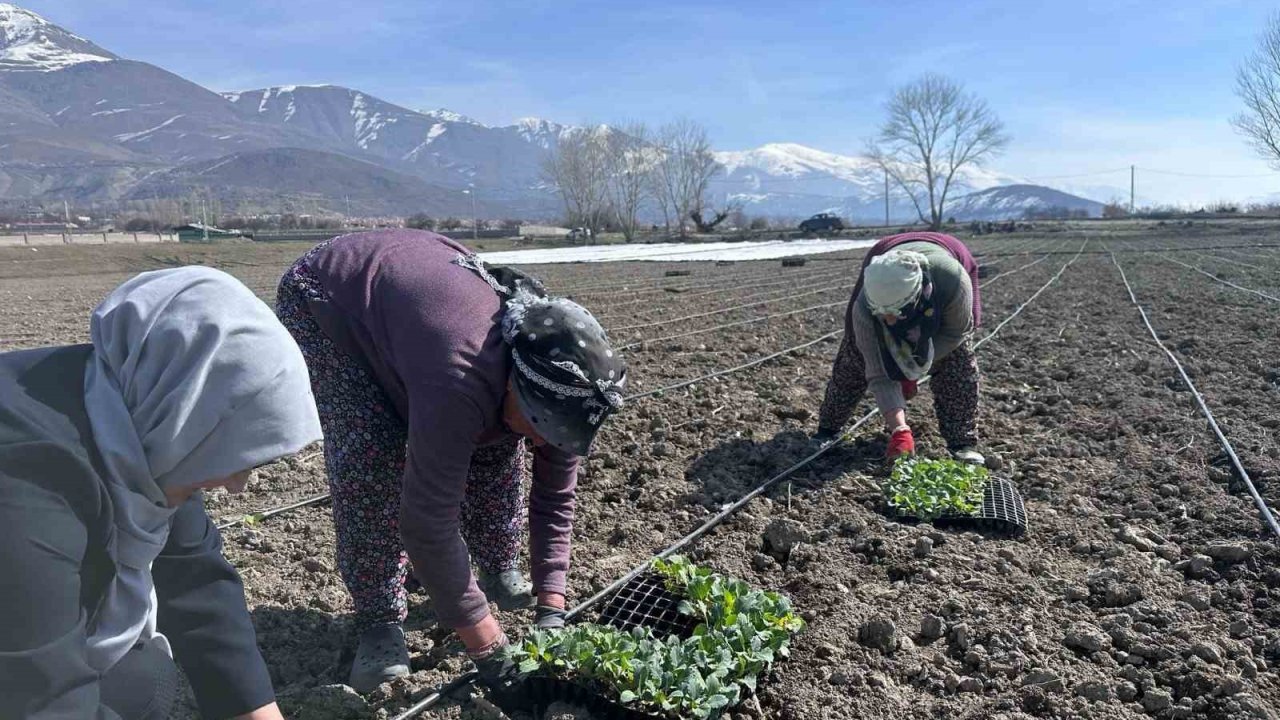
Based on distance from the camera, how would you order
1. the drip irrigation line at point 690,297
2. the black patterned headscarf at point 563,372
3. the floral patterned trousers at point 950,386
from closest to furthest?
1. the black patterned headscarf at point 563,372
2. the floral patterned trousers at point 950,386
3. the drip irrigation line at point 690,297

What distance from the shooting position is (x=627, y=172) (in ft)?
220

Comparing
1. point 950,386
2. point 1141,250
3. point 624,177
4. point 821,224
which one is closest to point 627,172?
point 624,177

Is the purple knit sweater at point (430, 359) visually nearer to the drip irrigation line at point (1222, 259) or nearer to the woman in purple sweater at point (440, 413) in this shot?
the woman in purple sweater at point (440, 413)

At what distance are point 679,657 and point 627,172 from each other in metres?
66.6

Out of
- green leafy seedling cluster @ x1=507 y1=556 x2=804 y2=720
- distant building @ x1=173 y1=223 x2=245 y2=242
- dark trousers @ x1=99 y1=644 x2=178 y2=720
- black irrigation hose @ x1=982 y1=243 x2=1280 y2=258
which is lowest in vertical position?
green leafy seedling cluster @ x1=507 y1=556 x2=804 y2=720

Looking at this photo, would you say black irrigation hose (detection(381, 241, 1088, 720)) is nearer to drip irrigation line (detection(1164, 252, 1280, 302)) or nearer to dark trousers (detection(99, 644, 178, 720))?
Result: dark trousers (detection(99, 644, 178, 720))

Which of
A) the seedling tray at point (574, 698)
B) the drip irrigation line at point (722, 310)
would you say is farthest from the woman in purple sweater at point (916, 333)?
the drip irrigation line at point (722, 310)

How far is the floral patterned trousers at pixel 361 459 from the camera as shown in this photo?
7.39ft

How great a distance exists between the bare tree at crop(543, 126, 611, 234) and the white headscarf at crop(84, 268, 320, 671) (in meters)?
52.0

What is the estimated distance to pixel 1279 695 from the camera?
2.37 meters

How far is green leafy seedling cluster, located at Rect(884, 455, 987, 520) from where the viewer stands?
3.46 meters

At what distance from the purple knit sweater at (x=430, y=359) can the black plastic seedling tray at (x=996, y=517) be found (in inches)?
82.8

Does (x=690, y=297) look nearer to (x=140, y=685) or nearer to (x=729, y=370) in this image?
(x=729, y=370)

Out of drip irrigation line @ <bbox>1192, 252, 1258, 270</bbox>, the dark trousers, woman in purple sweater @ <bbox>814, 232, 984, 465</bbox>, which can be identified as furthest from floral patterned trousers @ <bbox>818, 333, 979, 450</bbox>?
drip irrigation line @ <bbox>1192, 252, 1258, 270</bbox>
